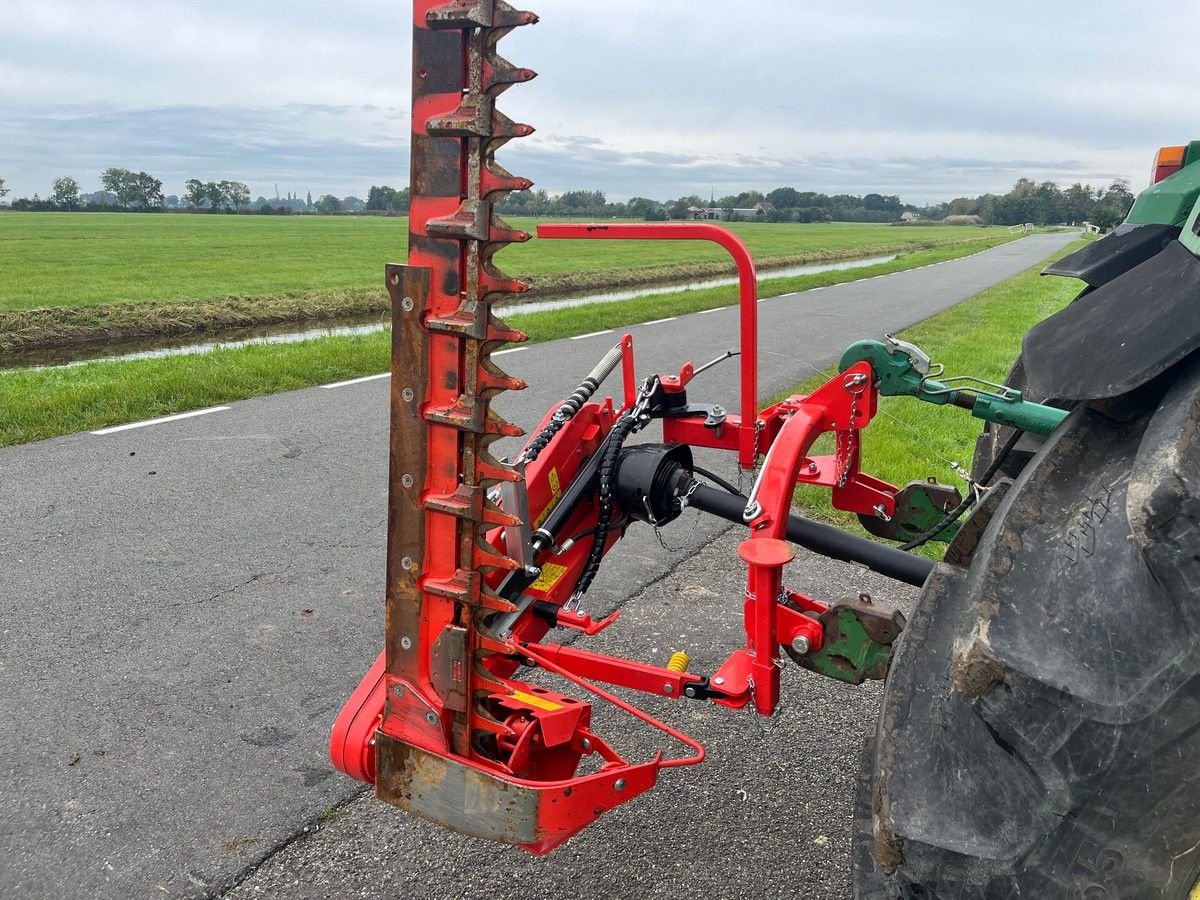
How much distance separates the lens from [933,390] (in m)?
2.76

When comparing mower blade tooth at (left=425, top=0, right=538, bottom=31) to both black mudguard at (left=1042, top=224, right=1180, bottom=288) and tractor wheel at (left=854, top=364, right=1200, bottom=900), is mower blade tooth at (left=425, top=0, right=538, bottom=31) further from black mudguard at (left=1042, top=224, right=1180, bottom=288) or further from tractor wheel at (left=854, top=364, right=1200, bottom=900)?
black mudguard at (left=1042, top=224, right=1180, bottom=288)

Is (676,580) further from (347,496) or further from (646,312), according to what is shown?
(646,312)

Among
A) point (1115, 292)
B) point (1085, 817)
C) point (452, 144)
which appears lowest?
point (1085, 817)

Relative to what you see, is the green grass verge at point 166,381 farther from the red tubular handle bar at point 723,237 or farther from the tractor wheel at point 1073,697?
the tractor wheel at point 1073,697

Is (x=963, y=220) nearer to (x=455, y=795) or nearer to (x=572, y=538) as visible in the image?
(x=572, y=538)

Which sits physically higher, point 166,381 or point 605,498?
point 605,498

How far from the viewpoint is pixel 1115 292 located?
1785 mm

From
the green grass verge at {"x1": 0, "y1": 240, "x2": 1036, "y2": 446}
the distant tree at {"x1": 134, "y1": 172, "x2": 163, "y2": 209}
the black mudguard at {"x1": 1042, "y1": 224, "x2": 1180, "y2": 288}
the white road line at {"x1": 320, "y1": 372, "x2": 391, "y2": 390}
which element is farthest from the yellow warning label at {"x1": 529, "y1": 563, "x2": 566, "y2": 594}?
the distant tree at {"x1": 134, "y1": 172, "x2": 163, "y2": 209}

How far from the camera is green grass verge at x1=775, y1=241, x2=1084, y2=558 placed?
6.10m

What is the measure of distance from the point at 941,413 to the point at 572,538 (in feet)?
21.1

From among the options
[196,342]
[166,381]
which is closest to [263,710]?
[166,381]

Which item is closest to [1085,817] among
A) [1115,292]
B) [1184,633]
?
[1184,633]

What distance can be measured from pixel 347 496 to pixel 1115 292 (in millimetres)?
4833

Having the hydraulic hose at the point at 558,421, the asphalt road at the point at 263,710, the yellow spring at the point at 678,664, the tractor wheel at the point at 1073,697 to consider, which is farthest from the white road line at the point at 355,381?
the tractor wheel at the point at 1073,697
